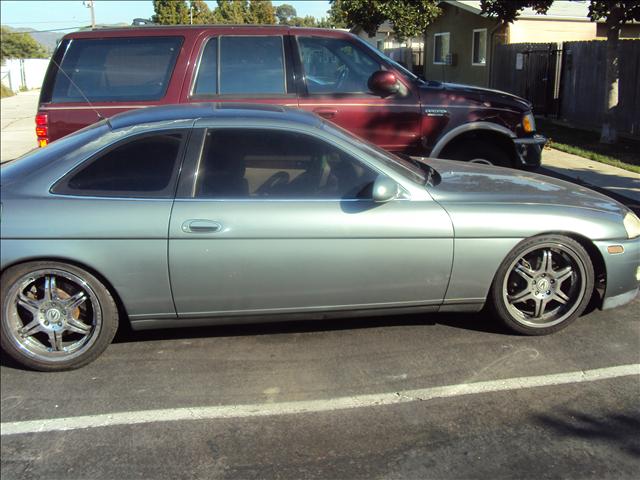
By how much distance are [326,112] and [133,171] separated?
276cm

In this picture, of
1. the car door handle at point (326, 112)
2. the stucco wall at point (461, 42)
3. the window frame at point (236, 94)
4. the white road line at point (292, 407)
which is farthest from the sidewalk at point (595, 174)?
the stucco wall at point (461, 42)

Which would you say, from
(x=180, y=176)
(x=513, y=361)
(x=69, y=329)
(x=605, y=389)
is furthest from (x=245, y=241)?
(x=605, y=389)

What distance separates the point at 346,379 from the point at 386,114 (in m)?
3.38

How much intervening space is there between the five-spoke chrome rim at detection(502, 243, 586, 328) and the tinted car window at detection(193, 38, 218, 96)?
135 inches

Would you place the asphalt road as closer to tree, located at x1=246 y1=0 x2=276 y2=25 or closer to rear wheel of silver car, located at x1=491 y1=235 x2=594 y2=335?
rear wheel of silver car, located at x1=491 y1=235 x2=594 y2=335

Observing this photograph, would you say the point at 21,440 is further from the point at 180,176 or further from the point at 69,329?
the point at 180,176

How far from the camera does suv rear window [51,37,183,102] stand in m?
5.84

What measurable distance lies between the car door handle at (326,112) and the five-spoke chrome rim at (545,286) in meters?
2.78

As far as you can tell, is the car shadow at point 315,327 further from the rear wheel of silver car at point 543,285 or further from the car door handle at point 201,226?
the car door handle at point 201,226

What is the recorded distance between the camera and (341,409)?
10.8 ft

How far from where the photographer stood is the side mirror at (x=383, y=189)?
3.68m

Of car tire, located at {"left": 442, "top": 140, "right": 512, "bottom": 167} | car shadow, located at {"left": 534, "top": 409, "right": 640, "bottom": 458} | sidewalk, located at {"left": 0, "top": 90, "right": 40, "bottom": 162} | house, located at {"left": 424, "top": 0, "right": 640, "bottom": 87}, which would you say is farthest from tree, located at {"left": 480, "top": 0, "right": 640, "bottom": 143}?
sidewalk, located at {"left": 0, "top": 90, "right": 40, "bottom": 162}

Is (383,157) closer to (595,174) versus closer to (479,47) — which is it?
(595,174)

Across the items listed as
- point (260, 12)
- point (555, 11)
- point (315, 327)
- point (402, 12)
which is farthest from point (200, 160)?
point (260, 12)
